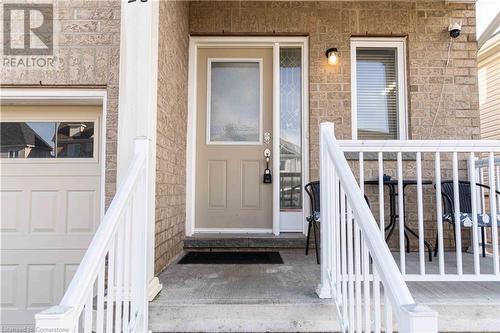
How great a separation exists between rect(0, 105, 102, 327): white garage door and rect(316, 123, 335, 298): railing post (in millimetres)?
1707

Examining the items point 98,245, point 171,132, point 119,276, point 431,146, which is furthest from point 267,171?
point 98,245

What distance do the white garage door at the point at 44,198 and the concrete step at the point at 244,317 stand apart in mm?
1092

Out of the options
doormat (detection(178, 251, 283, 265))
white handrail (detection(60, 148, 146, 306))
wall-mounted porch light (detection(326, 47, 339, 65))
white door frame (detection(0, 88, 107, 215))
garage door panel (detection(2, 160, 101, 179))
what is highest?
wall-mounted porch light (detection(326, 47, 339, 65))

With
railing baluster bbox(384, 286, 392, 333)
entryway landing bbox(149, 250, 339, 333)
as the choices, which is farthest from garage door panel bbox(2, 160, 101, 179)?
railing baluster bbox(384, 286, 392, 333)

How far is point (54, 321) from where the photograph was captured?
0.95 metres

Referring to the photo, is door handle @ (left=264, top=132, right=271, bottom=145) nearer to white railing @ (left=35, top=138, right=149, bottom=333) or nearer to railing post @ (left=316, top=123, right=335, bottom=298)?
railing post @ (left=316, top=123, right=335, bottom=298)

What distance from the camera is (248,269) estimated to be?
2.53 metres

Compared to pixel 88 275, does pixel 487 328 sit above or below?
below

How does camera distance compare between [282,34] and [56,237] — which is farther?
[282,34]

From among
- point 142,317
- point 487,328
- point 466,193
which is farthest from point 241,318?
point 466,193

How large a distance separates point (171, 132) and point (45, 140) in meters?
1.00

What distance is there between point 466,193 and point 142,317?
2.97 meters

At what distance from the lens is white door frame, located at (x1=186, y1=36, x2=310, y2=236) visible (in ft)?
11.2

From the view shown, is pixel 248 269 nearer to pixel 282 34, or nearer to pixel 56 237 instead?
pixel 56 237
